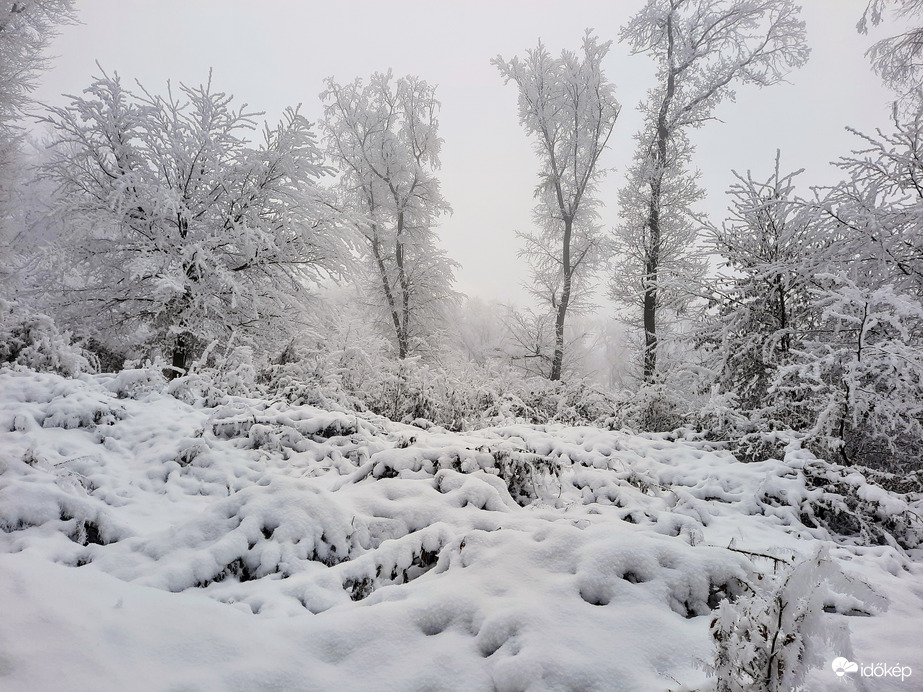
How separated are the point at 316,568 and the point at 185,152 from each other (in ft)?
23.3

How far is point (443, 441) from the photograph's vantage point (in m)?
4.44

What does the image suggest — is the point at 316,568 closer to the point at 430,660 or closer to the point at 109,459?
the point at 430,660

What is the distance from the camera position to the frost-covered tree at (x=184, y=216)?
22.0 feet

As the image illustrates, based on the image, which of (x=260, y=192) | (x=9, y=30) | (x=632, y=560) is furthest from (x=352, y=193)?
(x=632, y=560)

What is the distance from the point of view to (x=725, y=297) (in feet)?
21.7

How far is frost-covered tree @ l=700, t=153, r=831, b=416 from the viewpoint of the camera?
5.80 meters

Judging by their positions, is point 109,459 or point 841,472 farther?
point 841,472

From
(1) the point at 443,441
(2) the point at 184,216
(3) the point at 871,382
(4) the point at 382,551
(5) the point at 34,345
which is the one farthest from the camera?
(2) the point at 184,216

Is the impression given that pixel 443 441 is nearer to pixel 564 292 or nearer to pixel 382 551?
pixel 382 551

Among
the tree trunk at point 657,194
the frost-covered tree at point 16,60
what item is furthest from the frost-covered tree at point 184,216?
the tree trunk at point 657,194

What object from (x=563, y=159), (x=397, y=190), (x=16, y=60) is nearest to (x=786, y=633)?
(x=563, y=159)

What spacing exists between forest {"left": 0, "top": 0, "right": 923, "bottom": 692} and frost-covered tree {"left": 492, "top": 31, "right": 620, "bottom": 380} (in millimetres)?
154

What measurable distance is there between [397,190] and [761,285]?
1123 centimetres

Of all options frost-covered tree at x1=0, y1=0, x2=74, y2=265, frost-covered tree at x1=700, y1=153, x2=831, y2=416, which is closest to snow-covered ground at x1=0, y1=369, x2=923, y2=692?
frost-covered tree at x1=700, y1=153, x2=831, y2=416
